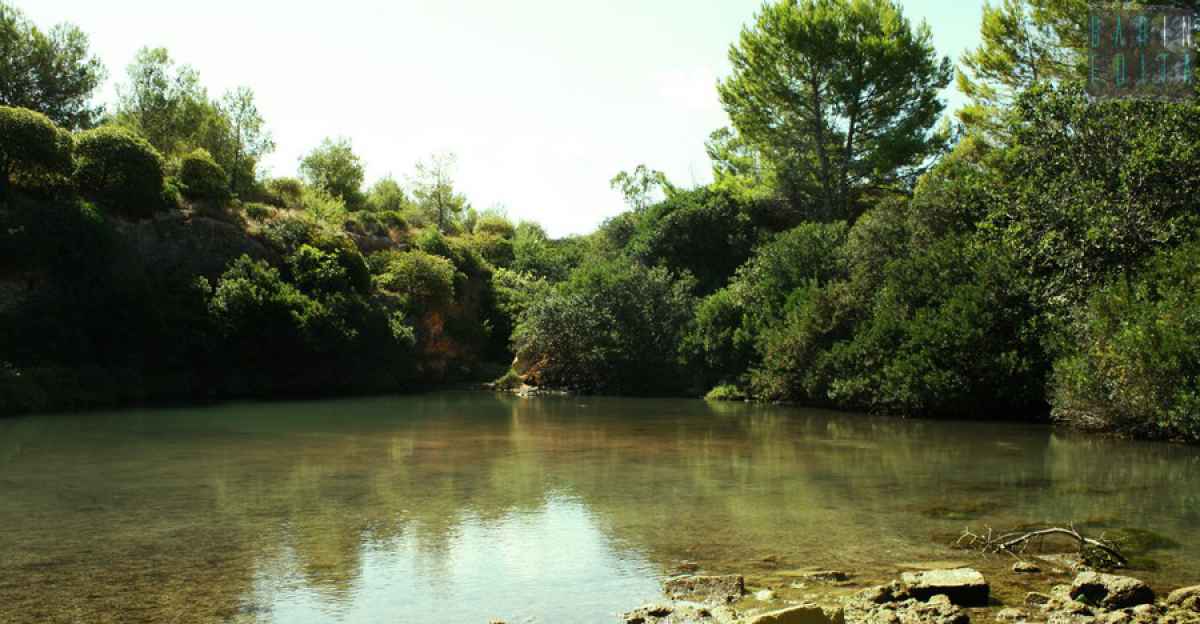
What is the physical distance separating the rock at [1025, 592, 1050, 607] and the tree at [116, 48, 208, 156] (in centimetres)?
5217

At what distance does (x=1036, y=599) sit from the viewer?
26.6 feet

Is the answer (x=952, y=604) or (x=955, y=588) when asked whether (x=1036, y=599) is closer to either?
(x=955, y=588)

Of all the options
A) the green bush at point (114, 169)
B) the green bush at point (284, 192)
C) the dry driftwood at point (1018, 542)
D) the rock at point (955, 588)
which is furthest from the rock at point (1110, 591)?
the green bush at point (284, 192)

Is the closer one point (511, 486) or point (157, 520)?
point (157, 520)

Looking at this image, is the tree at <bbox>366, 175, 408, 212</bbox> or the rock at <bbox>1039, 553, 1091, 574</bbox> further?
the tree at <bbox>366, 175, 408, 212</bbox>

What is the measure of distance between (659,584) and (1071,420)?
64.6 feet

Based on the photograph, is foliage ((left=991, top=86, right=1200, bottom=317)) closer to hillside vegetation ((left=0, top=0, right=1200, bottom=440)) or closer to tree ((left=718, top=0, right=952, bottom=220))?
hillside vegetation ((left=0, top=0, right=1200, bottom=440))

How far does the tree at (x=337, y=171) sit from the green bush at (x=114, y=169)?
24496 mm

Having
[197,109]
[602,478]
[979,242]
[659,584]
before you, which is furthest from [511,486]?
[197,109]

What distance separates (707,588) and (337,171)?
61.5 meters

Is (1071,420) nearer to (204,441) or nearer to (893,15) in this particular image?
(204,441)

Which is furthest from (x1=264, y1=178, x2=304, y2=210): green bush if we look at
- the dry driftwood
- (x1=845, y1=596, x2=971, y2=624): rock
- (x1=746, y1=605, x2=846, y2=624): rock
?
(x1=746, y1=605, x2=846, y2=624): rock

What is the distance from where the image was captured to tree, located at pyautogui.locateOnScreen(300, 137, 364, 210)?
64938 millimetres

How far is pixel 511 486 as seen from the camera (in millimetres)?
15469
